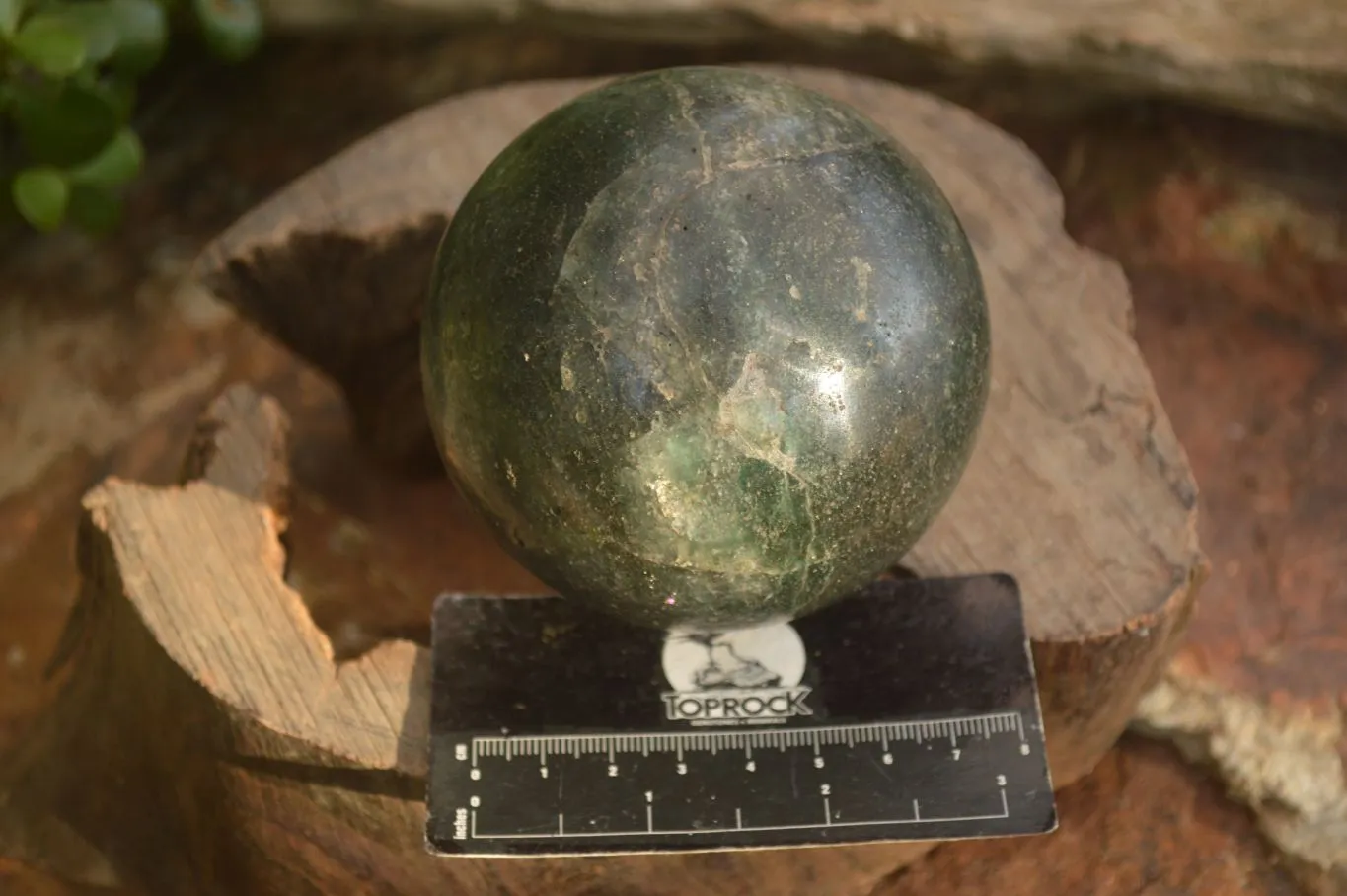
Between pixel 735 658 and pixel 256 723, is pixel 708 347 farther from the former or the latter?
pixel 256 723

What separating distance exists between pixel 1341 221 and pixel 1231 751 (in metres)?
1.15

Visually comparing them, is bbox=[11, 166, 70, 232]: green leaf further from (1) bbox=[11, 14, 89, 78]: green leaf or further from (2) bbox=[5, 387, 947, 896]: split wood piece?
(2) bbox=[5, 387, 947, 896]: split wood piece

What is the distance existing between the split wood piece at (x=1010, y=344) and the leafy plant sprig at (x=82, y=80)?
0.52m

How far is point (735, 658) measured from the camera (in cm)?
143

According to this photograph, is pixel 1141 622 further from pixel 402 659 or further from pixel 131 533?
pixel 131 533

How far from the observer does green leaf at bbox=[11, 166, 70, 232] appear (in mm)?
2010

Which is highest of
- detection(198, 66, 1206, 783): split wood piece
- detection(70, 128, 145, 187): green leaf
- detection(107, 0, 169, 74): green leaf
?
detection(107, 0, 169, 74): green leaf

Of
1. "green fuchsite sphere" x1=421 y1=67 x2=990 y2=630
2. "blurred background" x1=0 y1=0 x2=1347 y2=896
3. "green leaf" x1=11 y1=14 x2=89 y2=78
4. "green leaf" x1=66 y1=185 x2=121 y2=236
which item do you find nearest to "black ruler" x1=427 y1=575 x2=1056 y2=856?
"green fuchsite sphere" x1=421 y1=67 x2=990 y2=630

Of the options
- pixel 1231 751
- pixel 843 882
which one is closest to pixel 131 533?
pixel 843 882

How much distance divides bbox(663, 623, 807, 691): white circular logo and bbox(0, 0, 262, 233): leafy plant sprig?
1216 mm

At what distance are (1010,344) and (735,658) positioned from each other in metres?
0.53

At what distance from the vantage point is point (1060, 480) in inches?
58.8

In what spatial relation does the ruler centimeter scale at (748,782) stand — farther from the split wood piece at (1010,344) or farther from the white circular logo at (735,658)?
the split wood piece at (1010,344)

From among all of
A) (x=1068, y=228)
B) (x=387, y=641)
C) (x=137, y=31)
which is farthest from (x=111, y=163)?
(x=1068, y=228)
